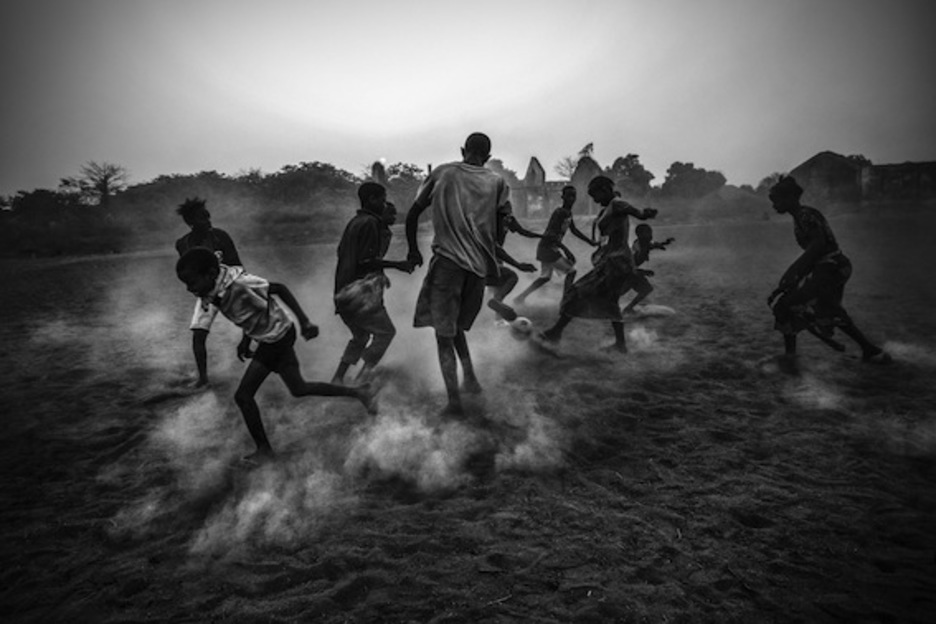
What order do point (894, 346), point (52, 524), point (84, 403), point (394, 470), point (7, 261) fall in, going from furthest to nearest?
point (7, 261) < point (894, 346) < point (84, 403) < point (394, 470) < point (52, 524)

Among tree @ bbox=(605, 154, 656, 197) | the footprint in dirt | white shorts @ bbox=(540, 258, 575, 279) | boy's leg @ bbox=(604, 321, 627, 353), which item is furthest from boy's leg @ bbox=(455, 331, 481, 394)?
tree @ bbox=(605, 154, 656, 197)

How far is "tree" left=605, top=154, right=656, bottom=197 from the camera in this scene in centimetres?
5712

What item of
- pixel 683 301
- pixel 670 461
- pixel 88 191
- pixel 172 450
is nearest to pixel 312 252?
pixel 683 301

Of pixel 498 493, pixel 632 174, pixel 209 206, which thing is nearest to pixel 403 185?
pixel 209 206

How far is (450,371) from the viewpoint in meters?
3.76

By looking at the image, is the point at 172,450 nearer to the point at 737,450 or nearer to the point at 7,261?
the point at 737,450

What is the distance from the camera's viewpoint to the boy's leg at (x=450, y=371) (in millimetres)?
3768

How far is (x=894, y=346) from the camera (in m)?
5.26

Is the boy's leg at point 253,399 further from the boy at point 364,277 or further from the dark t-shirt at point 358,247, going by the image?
the dark t-shirt at point 358,247

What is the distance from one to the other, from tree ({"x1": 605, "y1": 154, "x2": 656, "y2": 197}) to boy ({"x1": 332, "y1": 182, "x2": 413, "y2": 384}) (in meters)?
56.9

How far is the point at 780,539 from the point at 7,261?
31.0m

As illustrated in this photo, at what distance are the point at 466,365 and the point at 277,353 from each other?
1.71 m

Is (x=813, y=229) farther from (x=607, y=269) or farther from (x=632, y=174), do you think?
(x=632, y=174)

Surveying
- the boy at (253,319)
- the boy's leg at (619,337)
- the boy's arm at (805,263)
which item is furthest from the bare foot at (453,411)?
the boy's arm at (805,263)
